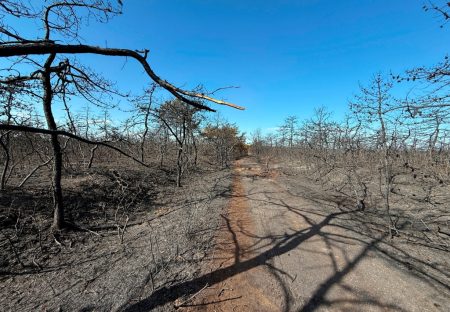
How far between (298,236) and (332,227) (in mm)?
1197

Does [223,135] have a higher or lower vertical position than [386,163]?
higher

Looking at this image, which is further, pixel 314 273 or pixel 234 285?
pixel 314 273

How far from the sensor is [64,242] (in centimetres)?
551

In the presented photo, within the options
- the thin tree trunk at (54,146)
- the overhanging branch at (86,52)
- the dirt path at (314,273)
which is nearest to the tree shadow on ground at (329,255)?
the dirt path at (314,273)

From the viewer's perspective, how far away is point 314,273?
166 inches

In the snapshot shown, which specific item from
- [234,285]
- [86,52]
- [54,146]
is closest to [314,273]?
[234,285]

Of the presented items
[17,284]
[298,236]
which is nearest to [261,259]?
[298,236]

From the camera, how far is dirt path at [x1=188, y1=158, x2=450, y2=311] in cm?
348

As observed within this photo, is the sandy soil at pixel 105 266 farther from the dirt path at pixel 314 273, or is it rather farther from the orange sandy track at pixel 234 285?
the dirt path at pixel 314 273

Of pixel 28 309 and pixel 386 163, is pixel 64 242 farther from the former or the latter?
pixel 386 163

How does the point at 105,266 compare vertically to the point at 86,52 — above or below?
below

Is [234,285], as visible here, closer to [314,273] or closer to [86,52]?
[314,273]

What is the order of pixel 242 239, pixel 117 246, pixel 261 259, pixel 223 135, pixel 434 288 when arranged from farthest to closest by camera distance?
pixel 223 135
pixel 242 239
pixel 117 246
pixel 261 259
pixel 434 288

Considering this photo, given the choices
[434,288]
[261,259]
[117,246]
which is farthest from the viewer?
[117,246]
